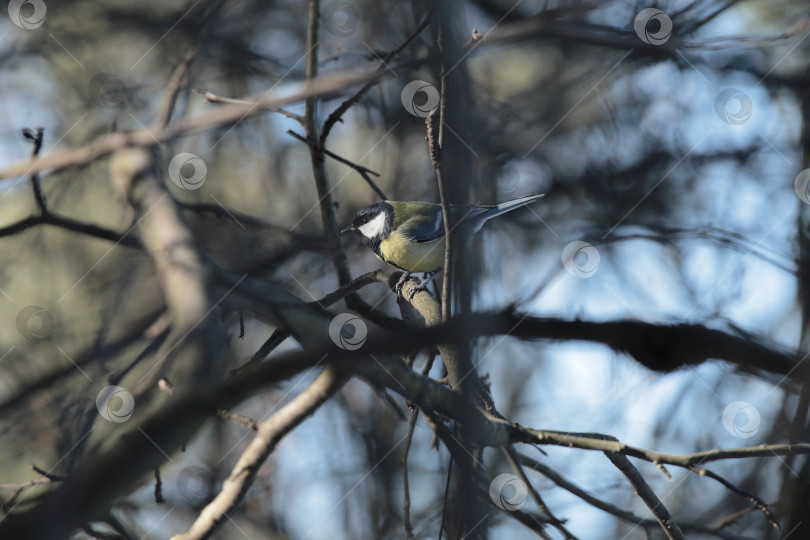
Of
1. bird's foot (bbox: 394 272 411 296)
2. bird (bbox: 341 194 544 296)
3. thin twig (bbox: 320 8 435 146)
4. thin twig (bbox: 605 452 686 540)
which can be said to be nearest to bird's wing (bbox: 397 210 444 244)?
bird (bbox: 341 194 544 296)

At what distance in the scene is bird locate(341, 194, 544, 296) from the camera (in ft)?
7.64

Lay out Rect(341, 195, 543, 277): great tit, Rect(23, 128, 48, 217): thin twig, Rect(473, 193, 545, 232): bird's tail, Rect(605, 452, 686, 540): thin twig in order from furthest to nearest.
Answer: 1. Rect(341, 195, 543, 277): great tit
2. Rect(473, 193, 545, 232): bird's tail
3. Rect(23, 128, 48, 217): thin twig
4. Rect(605, 452, 686, 540): thin twig

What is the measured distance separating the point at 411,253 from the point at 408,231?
0.11 meters

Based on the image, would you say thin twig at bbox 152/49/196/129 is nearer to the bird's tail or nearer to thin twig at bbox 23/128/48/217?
thin twig at bbox 23/128/48/217

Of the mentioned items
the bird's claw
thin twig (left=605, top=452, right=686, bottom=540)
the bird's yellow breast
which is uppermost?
the bird's yellow breast

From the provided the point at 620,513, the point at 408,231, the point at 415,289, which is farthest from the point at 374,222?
the point at 620,513

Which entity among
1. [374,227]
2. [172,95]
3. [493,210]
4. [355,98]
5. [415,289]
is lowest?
[415,289]

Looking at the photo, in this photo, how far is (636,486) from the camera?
4.35 ft

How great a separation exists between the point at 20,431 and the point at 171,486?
2.22 feet

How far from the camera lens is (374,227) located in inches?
97.3

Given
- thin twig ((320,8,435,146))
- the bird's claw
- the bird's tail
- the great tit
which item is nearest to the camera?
thin twig ((320,8,435,146))

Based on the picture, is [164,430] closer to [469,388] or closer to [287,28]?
[469,388]

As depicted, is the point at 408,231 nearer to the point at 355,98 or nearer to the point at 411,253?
the point at 411,253

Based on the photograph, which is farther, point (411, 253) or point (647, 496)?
point (411, 253)
